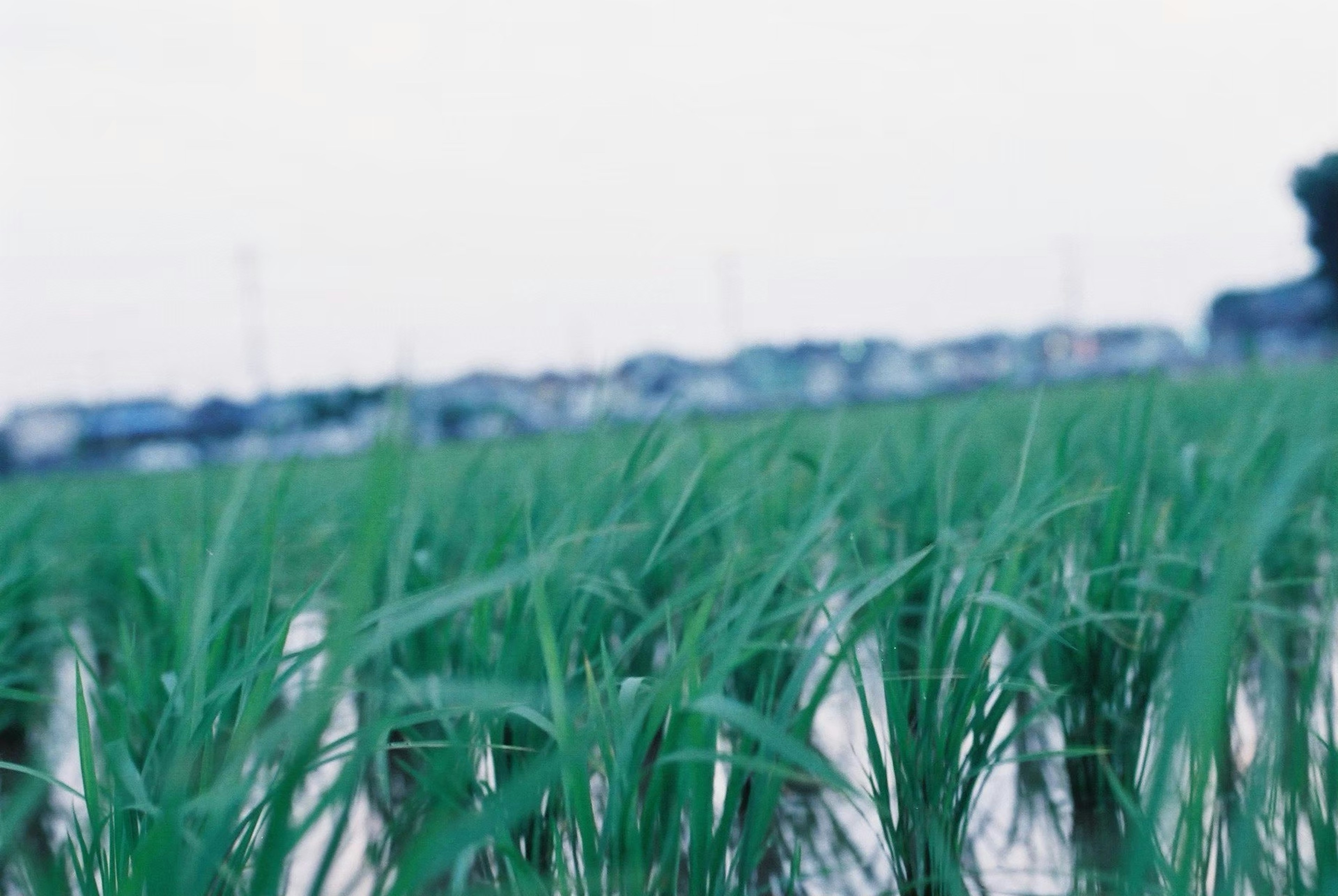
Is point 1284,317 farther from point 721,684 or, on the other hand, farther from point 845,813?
point 721,684

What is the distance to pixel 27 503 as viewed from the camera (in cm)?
149

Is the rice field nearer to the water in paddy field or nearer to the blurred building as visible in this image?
the water in paddy field

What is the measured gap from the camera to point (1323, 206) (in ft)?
73.9

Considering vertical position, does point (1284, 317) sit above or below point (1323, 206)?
below

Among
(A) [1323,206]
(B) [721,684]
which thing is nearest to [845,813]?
(B) [721,684]

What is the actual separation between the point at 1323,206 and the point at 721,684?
26.3 meters

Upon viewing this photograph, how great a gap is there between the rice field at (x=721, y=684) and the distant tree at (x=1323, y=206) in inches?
965

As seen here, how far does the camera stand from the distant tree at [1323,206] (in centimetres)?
2209

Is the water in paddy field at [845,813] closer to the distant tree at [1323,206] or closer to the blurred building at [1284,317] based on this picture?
the blurred building at [1284,317]

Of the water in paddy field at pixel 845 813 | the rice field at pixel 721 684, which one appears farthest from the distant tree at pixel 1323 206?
the water in paddy field at pixel 845 813

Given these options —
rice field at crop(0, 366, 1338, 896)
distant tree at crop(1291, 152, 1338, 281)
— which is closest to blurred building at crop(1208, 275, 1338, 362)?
distant tree at crop(1291, 152, 1338, 281)

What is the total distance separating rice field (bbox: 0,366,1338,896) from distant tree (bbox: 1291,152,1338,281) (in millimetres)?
24507

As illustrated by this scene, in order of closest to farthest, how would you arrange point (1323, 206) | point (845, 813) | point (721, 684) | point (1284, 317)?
1. point (721, 684)
2. point (845, 813)
3. point (1323, 206)
4. point (1284, 317)

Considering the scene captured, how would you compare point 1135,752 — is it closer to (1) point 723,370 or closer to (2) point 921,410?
(2) point 921,410
